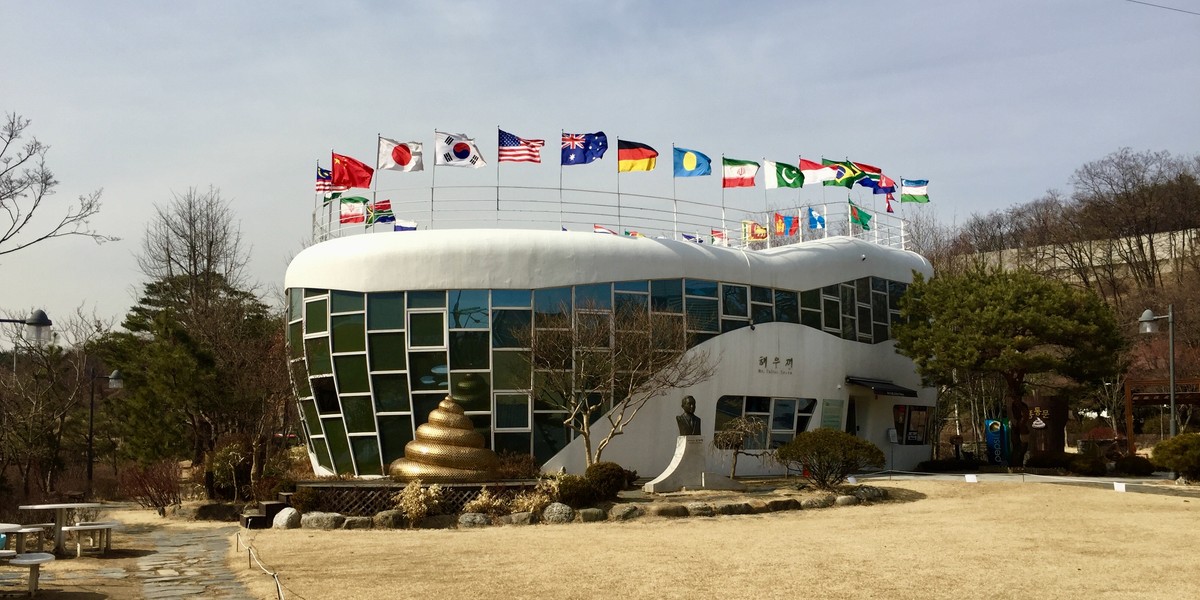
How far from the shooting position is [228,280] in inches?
2005

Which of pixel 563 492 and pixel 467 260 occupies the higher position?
pixel 467 260

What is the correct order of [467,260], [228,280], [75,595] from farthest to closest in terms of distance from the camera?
1. [228,280]
2. [467,260]
3. [75,595]

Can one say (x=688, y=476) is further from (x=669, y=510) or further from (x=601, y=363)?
(x=669, y=510)

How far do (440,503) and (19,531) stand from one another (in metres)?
9.24

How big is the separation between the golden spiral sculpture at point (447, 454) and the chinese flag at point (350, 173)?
9.34 metres

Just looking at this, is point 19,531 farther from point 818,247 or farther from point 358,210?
point 818,247

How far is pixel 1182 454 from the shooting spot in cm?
2861

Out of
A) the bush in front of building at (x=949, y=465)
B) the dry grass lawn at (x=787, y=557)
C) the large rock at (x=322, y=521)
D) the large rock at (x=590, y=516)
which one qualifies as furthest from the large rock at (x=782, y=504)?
the bush in front of building at (x=949, y=465)

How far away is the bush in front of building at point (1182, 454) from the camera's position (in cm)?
2848

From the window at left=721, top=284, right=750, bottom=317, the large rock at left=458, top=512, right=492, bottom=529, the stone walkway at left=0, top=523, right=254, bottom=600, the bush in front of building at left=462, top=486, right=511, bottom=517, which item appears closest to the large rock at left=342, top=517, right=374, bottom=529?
the large rock at left=458, top=512, right=492, bottom=529

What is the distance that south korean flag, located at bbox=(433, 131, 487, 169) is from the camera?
29.9 m

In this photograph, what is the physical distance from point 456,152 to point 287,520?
12382mm

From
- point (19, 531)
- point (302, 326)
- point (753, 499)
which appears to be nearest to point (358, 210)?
point (302, 326)

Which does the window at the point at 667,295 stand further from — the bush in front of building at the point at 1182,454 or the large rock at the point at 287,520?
the bush in front of building at the point at 1182,454
